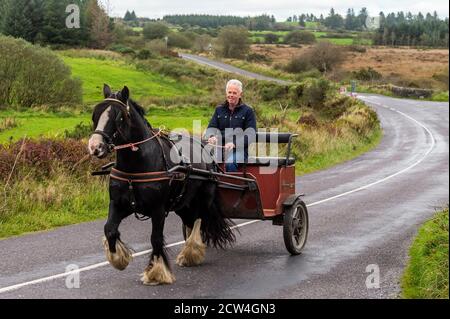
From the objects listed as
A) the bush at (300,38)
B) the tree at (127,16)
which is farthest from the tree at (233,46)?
the bush at (300,38)

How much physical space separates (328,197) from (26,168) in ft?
24.1

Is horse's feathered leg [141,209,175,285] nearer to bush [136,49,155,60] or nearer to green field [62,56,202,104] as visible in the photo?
green field [62,56,202,104]

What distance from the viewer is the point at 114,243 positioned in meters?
7.16

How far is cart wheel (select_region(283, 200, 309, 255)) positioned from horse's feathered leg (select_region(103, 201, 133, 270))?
2688mm

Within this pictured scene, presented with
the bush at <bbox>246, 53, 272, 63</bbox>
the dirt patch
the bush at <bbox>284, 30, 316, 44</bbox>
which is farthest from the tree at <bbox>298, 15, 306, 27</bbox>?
the bush at <bbox>246, 53, 272, 63</bbox>

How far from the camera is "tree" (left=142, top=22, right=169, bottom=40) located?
77.9m

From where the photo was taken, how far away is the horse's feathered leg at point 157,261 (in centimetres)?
738

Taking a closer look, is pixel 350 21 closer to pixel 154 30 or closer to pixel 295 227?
pixel 154 30

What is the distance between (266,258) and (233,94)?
95.6 inches

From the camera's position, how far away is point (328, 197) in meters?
15.8

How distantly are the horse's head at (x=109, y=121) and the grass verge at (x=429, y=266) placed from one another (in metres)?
3.74

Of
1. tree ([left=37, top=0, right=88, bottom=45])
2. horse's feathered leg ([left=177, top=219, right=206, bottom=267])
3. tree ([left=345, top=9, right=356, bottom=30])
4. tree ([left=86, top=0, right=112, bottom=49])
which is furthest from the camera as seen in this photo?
tree ([left=345, top=9, right=356, bottom=30])

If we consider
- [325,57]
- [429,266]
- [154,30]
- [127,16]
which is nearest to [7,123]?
[429,266]

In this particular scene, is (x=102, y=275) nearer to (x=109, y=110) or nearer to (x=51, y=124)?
(x=109, y=110)
